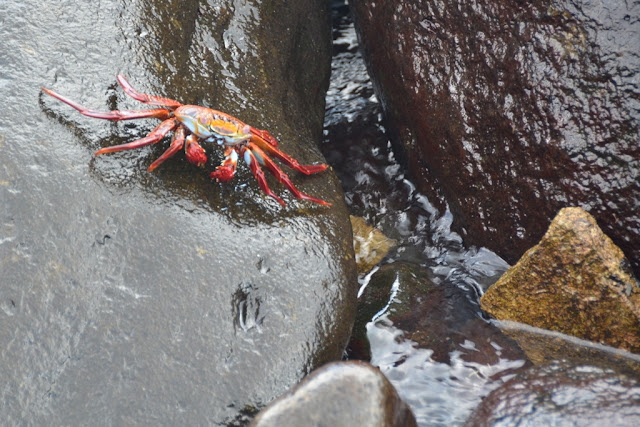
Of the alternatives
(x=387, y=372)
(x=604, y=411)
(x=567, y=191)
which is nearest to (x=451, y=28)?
(x=567, y=191)

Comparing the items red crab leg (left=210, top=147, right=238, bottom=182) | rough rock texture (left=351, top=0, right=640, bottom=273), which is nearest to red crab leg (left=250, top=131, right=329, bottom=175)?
red crab leg (left=210, top=147, right=238, bottom=182)

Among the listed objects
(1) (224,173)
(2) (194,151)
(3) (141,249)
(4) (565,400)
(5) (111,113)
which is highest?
(5) (111,113)

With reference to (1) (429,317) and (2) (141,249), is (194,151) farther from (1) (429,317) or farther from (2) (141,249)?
(1) (429,317)

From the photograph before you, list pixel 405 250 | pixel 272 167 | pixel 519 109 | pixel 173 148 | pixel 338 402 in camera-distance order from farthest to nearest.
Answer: pixel 405 250
pixel 519 109
pixel 272 167
pixel 173 148
pixel 338 402

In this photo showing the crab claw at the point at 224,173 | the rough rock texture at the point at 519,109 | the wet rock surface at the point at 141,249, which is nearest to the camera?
the wet rock surface at the point at 141,249

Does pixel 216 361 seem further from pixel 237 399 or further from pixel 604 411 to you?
pixel 604 411

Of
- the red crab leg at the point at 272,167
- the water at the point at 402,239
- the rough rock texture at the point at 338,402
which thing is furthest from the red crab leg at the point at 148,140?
the water at the point at 402,239

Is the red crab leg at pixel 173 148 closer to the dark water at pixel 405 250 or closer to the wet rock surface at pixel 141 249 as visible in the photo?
the wet rock surface at pixel 141 249

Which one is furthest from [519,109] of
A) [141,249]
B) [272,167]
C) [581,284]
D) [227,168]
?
[141,249]
